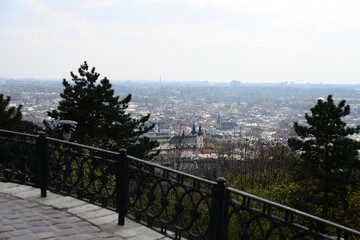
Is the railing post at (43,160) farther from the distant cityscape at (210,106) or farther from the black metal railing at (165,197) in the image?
the distant cityscape at (210,106)

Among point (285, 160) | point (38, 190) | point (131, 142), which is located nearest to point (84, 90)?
point (131, 142)

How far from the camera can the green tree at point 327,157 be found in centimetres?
2023

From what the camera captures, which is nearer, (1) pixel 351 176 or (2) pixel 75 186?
(2) pixel 75 186

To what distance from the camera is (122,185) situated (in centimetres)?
449

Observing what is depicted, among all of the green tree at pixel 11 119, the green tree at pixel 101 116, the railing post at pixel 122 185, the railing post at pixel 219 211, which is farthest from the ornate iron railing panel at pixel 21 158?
the green tree at pixel 101 116

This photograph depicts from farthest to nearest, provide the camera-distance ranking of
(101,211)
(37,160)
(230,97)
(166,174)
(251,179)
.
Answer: (230,97) → (251,179) → (37,160) → (101,211) → (166,174)

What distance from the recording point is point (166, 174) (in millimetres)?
4109

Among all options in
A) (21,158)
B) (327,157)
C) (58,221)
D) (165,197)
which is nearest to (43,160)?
(21,158)

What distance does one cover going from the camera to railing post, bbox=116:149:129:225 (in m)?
4.45

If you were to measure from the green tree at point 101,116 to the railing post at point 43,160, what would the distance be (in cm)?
1607

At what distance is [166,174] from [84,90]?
2100 centimetres

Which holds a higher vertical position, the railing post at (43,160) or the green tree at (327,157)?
the railing post at (43,160)

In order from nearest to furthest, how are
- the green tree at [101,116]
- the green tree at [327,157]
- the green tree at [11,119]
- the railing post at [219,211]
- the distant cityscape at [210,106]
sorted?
the railing post at [219,211] → the green tree at [11,119] → the green tree at [327,157] → the green tree at [101,116] → the distant cityscape at [210,106]

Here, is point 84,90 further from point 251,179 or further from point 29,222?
point 29,222
